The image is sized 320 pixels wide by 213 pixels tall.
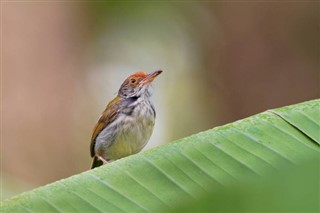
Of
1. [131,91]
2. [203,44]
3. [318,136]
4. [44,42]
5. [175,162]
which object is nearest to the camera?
[175,162]

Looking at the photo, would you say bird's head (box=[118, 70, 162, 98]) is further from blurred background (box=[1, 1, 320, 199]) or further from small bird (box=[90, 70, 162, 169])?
blurred background (box=[1, 1, 320, 199])

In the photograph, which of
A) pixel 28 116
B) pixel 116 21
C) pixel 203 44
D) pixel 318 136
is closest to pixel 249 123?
pixel 318 136

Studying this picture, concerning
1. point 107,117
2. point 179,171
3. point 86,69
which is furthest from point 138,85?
point 86,69

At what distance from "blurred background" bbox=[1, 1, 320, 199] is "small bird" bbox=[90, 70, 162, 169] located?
9.41ft

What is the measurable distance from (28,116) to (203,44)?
3.06 metres

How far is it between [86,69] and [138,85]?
4513mm

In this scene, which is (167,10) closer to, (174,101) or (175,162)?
(174,101)

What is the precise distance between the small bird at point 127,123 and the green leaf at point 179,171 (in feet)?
6.60

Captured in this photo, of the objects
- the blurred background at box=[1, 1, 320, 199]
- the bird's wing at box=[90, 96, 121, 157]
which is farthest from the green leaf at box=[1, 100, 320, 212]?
the blurred background at box=[1, 1, 320, 199]

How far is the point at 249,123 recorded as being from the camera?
2432 mm

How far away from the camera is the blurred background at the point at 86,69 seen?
790 centimetres

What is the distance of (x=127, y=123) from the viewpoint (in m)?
4.50

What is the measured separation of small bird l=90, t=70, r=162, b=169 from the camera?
14.5ft

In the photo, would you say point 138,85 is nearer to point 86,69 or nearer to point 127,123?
point 127,123
